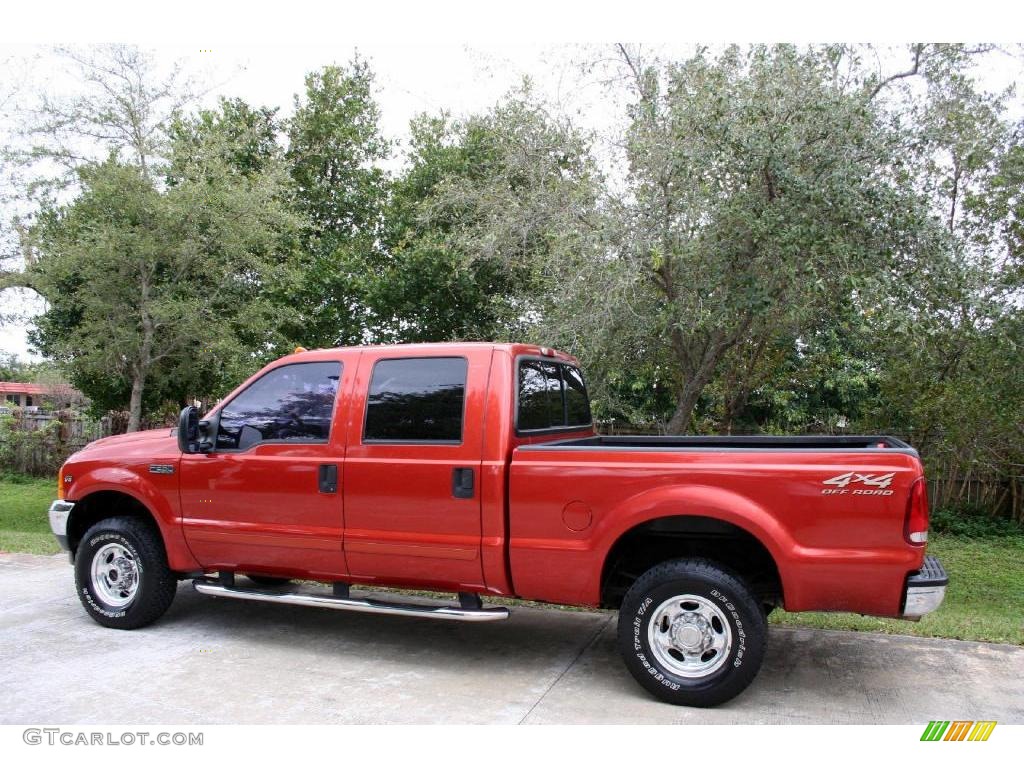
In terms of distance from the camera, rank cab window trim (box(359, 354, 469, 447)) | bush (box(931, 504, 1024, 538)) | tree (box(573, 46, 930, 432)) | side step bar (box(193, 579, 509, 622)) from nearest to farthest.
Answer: side step bar (box(193, 579, 509, 622)) < cab window trim (box(359, 354, 469, 447)) < tree (box(573, 46, 930, 432)) < bush (box(931, 504, 1024, 538))

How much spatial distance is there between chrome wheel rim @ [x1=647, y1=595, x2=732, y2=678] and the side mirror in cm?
334

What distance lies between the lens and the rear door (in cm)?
504

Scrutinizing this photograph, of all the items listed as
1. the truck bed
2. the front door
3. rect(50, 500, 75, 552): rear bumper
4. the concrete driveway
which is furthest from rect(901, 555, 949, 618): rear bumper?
rect(50, 500, 75, 552): rear bumper

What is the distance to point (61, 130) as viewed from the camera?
489 inches

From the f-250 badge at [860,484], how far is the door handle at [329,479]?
2.98 m

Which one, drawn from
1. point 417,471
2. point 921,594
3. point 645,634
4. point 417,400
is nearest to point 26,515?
point 417,400

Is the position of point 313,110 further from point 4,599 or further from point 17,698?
point 17,698

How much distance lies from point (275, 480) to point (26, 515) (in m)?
11.4

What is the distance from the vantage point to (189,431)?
5719mm

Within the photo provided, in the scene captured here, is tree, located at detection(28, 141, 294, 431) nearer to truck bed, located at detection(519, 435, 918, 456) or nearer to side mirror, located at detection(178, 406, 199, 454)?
side mirror, located at detection(178, 406, 199, 454)

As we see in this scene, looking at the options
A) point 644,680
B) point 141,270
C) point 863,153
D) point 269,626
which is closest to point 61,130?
point 141,270

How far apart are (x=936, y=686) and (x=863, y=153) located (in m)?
4.35

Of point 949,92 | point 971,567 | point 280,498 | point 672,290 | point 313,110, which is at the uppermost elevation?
point 313,110

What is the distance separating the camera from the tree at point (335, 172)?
14070 millimetres
